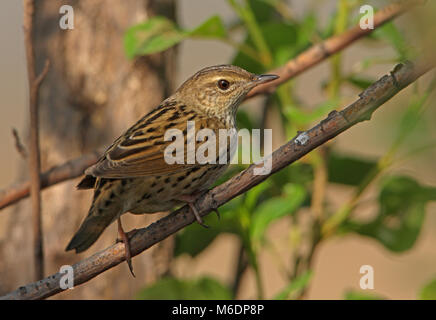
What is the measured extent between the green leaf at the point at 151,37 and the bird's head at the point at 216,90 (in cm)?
22

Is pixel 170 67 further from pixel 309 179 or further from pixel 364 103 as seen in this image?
pixel 364 103

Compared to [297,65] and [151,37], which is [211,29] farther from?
[297,65]

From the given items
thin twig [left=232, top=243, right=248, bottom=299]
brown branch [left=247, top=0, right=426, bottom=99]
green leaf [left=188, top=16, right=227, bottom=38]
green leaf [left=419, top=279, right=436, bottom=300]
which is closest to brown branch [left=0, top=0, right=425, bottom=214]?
brown branch [left=247, top=0, right=426, bottom=99]

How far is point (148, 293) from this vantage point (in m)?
3.00

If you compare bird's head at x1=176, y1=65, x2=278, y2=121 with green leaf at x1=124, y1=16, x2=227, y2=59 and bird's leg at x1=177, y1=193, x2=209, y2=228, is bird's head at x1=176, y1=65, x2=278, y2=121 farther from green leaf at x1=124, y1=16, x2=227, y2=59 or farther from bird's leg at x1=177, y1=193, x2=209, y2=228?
bird's leg at x1=177, y1=193, x2=209, y2=228

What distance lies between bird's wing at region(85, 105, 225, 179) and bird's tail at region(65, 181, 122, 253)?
0.44 feet

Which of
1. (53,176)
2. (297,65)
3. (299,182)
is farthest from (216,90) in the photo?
(53,176)

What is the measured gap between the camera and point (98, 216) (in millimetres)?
2512

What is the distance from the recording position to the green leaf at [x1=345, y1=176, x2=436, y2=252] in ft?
10.2

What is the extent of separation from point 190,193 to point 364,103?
92 centimetres

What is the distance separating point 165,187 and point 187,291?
2.46 ft

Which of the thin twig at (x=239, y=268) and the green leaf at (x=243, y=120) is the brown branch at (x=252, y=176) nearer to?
the green leaf at (x=243, y=120)

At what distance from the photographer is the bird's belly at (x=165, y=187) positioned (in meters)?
2.49
